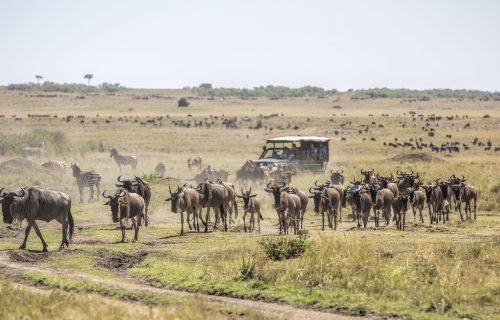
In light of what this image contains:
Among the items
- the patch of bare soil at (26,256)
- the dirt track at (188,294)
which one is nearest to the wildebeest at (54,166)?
the patch of bare soil at (26,256)

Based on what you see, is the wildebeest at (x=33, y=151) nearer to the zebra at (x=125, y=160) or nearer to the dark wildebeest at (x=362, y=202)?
the zebra at (x=125, y=160)

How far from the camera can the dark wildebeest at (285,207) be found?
26.0m

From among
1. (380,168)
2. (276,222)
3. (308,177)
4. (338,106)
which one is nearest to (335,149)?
(380,168)

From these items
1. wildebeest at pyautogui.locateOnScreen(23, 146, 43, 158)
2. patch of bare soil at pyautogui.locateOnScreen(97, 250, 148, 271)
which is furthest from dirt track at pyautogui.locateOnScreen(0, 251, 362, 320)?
wildebeest at pyautogui.locateOnScreen(23, 146, 43, 158)

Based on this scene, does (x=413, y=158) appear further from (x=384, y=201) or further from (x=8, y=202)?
(x=8, y=202)

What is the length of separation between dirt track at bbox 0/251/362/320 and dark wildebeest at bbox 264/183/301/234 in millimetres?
8747

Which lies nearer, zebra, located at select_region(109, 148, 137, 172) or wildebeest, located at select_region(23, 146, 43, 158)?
zebra, located at select_region(109, 148, 137, 172)

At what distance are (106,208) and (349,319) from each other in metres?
20.6

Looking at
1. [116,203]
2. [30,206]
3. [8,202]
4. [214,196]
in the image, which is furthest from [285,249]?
[214,196]

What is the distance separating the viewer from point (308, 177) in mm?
44562

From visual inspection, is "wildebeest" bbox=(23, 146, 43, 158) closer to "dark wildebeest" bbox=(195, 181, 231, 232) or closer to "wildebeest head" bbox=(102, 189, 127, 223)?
"dark wildebeest" bbox=(195, 181, 231, 232)

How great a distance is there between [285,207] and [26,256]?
353 inches

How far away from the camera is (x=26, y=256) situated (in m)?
20.4

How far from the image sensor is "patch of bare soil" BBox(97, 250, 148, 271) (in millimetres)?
19719
